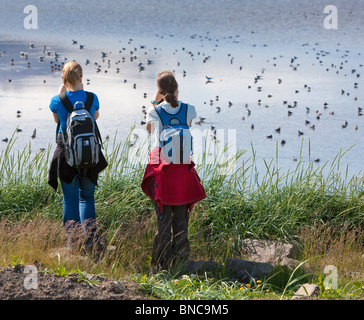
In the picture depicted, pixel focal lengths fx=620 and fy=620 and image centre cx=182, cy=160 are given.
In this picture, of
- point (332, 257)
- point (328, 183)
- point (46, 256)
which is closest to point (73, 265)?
point (46, 256)

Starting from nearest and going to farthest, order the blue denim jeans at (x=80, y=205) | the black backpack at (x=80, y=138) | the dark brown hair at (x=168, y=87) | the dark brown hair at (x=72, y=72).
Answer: the dark brown hair at (x=168, y=87) → the black backpack at (x=80, y=138) → the dark brown hair at (x=72, y=72) → the blue denim jeans at (x=80, y=205)

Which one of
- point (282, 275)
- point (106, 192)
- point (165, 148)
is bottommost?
point (282, 275)

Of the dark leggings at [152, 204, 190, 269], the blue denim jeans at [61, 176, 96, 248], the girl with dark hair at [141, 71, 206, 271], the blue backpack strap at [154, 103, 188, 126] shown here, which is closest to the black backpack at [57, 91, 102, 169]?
the blue denim jeans at [61, 176, 96, 248]

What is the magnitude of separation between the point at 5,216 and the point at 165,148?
2.86 m

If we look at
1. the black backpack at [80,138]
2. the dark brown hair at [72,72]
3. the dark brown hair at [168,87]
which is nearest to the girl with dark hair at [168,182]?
the dark brown hair at [168,87]

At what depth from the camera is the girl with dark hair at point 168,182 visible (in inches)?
257

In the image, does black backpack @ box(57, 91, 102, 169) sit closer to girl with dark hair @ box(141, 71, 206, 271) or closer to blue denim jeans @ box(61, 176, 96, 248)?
blue denim jeans @ box(61, 176, 96, 248)

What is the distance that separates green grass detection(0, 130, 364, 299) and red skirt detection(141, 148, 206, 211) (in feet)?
2.55

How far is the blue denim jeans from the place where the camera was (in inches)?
275

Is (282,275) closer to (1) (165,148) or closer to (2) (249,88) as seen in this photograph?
(1) (165,148)

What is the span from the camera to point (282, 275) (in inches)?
269

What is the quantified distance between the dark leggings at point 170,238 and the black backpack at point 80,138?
91 cm

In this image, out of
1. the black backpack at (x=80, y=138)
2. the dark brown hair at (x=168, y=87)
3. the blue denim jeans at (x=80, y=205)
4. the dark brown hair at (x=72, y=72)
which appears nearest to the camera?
the dark brown hair at (x=168, y=87)

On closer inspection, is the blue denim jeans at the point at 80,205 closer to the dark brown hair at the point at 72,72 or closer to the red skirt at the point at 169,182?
the red skirt at the point at 169,182
